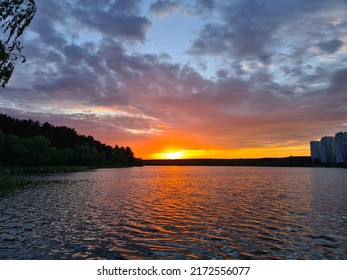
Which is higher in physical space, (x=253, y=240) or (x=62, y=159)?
(x=62, y=159)

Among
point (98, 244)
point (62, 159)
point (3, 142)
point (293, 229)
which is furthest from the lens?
point (62, 159)

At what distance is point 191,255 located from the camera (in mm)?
20734

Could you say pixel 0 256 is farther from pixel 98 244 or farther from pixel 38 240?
pixel 98 244

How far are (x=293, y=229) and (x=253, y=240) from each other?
666 centimetres

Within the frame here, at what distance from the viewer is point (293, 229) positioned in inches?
1133

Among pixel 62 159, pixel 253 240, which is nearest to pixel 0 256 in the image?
pixel 253 240
